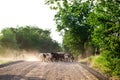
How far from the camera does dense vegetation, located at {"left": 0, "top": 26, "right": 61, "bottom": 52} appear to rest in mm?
98062

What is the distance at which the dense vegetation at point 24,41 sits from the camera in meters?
98.1

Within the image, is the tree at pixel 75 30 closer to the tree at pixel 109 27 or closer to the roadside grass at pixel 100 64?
the roadside grass at pixel 100 64

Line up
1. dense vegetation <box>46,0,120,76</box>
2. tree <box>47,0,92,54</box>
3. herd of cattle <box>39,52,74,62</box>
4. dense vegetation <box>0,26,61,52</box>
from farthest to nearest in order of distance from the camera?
dense vegetation <box>0,26,61,52</box> → tree <box>47,0,92,54</box> → herd of cattle <box>39,52,74,62</box> → dense vegetation <box>46,0,120,76</box>

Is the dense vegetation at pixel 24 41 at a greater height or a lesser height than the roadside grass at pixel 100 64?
greater

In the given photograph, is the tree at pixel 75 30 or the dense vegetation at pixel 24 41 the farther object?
the dense vegetation at pixel 24 41

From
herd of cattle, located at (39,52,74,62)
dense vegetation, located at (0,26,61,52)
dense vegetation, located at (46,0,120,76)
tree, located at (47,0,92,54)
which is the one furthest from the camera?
dense vegetation, located at (0,26,61,52)

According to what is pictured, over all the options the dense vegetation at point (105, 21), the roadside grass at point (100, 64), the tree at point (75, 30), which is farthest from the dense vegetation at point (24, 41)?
the dense vegetation at point (105, 21)

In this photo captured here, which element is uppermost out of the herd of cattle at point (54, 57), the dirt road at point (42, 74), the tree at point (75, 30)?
the tree at point (75, 30)

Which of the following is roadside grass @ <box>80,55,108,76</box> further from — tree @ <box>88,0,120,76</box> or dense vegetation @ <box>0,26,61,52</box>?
dense vegetation @ <box>0,26,61,52</box>

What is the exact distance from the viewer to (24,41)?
12450cm

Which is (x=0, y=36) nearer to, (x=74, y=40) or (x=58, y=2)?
(x=74, y=40)

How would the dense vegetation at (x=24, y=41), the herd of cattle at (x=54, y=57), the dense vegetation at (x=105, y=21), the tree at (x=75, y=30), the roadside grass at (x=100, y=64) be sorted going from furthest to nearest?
the dense vegetation at (x=24, y=41)
the tree at (x=75, y=30)
the herd of cattle at (x=54, y=57)
the roadside grass at (x=100, y=64)
the dense vegetation at (x=105, y=21)

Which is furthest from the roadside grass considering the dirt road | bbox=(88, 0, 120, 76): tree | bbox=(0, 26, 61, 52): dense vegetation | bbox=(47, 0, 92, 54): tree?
bbox=(0, 26, 61, 52): dense vegetation

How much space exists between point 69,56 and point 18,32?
206 ft
